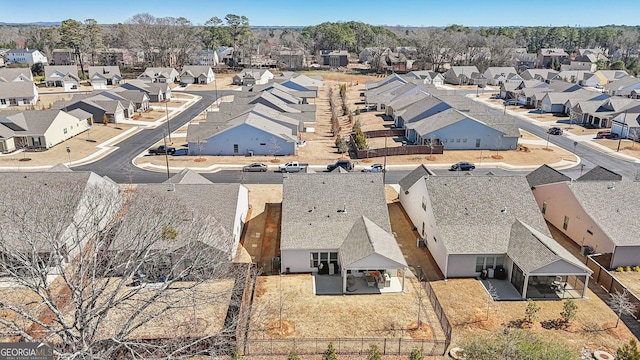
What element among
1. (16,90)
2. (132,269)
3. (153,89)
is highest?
(153,89)

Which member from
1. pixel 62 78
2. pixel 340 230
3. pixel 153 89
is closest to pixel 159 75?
pixel 62 78

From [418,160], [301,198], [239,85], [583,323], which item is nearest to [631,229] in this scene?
[583,323]

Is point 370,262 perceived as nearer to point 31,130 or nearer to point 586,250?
point 586,250

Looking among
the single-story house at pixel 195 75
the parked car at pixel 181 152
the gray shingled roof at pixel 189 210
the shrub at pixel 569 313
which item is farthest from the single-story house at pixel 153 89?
the shrub at pixel 569 313

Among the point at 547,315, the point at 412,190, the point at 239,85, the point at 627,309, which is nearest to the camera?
the point at 627,309

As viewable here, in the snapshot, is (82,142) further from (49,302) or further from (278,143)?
(49,302)
